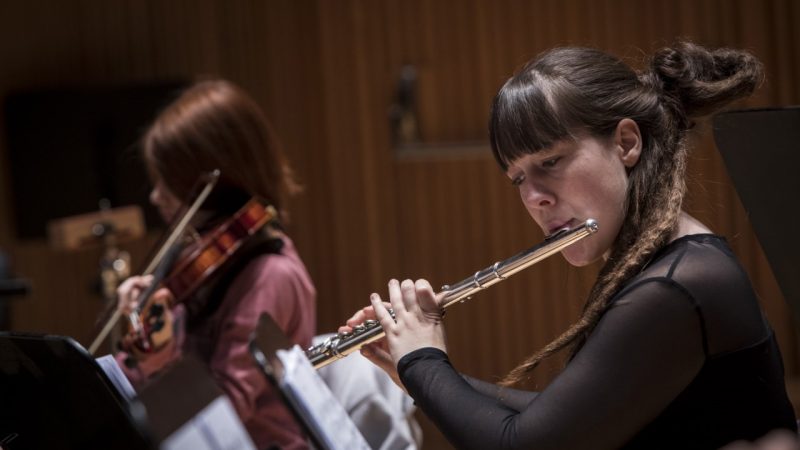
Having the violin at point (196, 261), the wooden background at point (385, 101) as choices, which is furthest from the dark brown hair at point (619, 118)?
the wooden background at point (385, 101)

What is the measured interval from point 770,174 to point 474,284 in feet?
1.32

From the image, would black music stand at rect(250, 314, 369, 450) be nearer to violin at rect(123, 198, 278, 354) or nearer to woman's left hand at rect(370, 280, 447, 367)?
woman's left hand at rect(370, 280, 447, 367)

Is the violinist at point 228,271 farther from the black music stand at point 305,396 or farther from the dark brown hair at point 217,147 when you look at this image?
the black music stand at point 305,396

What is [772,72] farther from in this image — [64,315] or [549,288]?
[64,315]

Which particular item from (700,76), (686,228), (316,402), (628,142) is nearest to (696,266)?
(686,228)

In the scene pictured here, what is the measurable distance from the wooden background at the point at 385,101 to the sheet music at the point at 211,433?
2619 millimetres

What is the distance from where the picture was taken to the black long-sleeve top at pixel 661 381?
1202 millimetres

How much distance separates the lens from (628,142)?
137 centimetres

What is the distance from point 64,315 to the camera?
407 cm

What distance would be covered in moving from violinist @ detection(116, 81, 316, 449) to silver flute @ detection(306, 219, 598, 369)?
55 cm

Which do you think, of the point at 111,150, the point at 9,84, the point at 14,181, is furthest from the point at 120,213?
the point at 9,84

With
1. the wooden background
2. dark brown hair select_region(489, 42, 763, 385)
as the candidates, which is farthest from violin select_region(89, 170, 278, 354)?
the wooden background

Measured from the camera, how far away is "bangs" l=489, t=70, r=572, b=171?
4.40 ft

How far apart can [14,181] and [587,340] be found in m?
3.01
